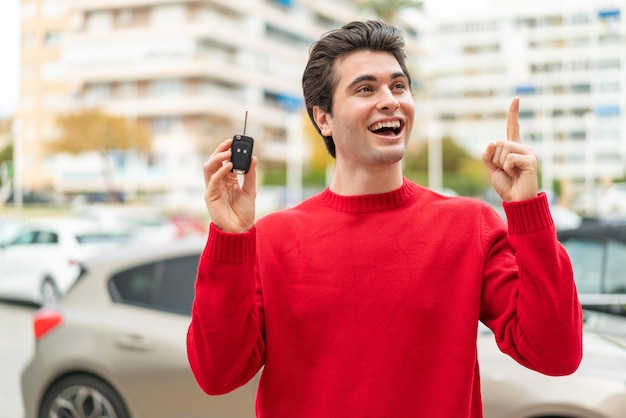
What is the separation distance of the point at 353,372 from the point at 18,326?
32.8ft

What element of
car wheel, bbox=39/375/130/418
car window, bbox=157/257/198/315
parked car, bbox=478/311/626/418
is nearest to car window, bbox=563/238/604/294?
parked car, bbox=478/311/626/418

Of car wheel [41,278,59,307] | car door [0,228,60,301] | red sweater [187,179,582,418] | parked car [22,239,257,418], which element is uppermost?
red sweater [187,179,582,418]

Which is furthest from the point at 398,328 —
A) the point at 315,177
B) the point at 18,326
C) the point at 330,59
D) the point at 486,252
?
the point at 315,177

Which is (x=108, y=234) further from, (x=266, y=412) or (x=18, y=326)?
(x=266, y=412)

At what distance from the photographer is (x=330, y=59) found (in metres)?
2.23

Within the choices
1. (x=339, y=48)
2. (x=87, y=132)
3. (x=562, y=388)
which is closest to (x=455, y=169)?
(x=87, y=132)

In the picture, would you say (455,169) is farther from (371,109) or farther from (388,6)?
(371,109)

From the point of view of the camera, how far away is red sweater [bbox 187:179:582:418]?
6.25ft

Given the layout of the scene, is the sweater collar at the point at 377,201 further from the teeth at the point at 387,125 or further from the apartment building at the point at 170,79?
the apartment building at the point at 170,79

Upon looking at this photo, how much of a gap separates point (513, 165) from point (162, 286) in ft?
11.3

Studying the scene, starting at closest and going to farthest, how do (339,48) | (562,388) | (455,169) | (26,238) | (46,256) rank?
(339,48) → (562,388) → (46,256) → (26,238) → (455,169)

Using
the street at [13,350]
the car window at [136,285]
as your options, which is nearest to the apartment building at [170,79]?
the street at [13,350]

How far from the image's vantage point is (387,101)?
2.11 m

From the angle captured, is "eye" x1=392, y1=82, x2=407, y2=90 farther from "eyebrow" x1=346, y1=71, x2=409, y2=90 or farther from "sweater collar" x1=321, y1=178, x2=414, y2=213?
"sweater collar" x1=321, y1=178, x2=414, y2=213
